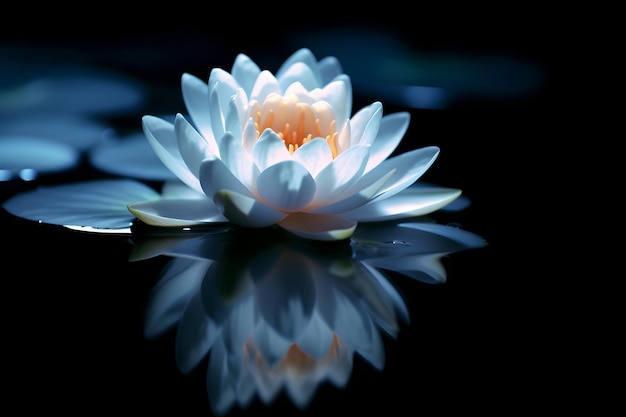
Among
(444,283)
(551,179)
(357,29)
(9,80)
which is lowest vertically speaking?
(444,283)

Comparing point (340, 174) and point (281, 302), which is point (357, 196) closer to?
point (340, 174)

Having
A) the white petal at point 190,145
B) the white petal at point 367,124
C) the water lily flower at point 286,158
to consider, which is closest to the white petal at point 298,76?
the water lily flower at point 286,158

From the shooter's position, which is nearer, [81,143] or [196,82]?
[196,82]

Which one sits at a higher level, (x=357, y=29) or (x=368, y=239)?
(x=357, y=29)

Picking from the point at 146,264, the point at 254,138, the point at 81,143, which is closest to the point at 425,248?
the point at 254,138

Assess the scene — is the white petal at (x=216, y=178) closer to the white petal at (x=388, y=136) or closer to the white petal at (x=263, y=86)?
the white petal at (x=263, y=86)

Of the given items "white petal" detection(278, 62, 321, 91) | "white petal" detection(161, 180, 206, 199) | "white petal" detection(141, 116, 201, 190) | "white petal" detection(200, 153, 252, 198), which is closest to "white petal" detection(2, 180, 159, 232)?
"white petal" detection(161, 180, 206, 199)

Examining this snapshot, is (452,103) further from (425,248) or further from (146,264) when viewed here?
(146,264)

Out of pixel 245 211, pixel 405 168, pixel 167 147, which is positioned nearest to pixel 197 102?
pixel 167 147
